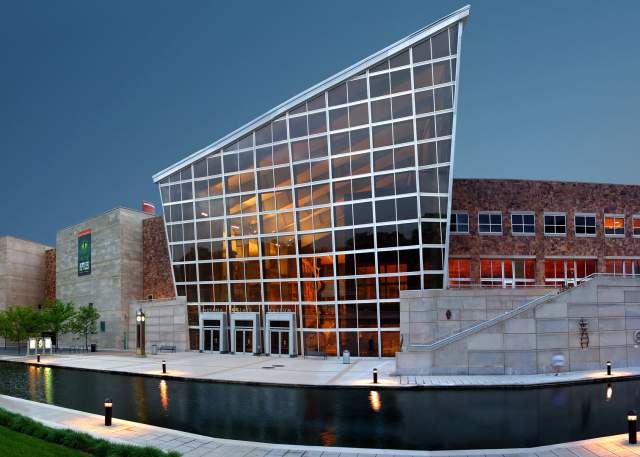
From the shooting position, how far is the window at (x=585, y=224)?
4403cm

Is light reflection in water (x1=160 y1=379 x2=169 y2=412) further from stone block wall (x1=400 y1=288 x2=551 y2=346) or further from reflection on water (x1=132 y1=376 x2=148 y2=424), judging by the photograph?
stone block wall (x1=400 y1=288 x2=551 y2=346)

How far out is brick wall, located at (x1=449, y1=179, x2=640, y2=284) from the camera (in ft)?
143

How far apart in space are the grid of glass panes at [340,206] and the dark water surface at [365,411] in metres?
14.5

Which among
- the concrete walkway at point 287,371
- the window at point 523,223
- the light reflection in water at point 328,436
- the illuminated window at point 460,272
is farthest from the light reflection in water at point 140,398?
the window at point 523,223

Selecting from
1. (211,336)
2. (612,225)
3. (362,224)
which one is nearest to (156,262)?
(211,336)

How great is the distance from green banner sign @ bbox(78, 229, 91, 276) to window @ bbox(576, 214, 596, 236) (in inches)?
2030

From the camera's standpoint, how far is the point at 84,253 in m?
62.8

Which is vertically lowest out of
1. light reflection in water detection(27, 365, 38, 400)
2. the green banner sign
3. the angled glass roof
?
light reflection in water detection(27, 365, 38, 400)

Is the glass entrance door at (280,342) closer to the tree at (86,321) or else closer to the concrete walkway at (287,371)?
the concrete walkway at (287,371)

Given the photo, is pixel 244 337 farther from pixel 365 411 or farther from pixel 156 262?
pixel 365 411

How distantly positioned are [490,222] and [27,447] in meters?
37.4

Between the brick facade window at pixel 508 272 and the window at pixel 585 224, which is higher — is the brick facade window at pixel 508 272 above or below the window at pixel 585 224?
below

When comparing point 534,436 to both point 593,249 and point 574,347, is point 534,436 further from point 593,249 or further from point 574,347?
point 593,249

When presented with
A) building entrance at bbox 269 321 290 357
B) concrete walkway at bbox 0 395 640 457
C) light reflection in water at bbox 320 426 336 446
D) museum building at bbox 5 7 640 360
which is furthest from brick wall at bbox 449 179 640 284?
concrete walkway at bbox 0 395 640 457
